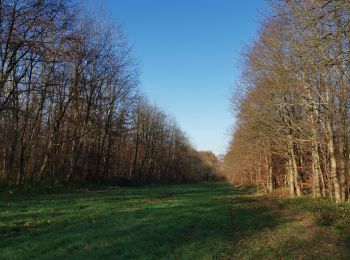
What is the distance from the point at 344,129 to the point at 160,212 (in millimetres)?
12137

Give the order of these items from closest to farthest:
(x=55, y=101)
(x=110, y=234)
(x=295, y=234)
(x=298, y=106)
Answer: (x=110, y=234), (x=295, y=234), (x=298, y=106), (x=55, y=101)

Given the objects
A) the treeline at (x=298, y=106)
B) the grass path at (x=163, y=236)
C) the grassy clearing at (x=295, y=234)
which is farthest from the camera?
the treeline at (x=298, y=106)

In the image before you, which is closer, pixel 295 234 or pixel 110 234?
pixel 110 234

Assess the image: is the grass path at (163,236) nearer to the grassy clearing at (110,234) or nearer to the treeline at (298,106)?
the grassy clearing at (110,234)

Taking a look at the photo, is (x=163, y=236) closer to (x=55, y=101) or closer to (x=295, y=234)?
(x=295, y=234)

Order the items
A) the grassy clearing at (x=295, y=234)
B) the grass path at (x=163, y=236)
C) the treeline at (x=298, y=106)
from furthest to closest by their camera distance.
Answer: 1. the treeline at (x=298, y=106)
2. the grassy clearing at (x=295, y=234)
3. the grass path at (x=163, y=236)

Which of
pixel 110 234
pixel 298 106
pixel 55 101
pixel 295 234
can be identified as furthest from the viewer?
pixel 55 101

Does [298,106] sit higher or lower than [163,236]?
higher

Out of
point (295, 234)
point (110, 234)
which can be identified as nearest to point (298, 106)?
point (295, 234)

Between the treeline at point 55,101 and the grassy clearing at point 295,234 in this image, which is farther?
the treeline at point 55,101

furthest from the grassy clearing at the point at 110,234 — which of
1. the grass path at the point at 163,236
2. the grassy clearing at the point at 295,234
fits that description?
the grassy clearing at the point at 295,234

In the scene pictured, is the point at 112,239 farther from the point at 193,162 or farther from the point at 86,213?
the point at 193,162

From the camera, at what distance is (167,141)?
91250 millimetres

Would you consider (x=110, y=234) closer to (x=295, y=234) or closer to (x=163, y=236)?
(x=163, y=236)
